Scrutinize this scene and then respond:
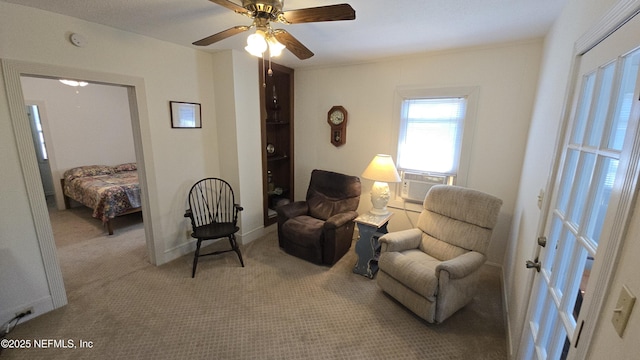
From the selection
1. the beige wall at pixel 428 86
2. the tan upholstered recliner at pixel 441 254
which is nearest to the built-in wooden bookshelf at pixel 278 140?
the beige wall at pixel 428 86

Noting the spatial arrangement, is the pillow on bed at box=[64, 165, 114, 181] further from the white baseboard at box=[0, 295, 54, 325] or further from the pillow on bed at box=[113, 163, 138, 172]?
the white baseboard at box=[0, 295, 54, 325]

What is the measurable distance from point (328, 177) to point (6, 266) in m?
3.01

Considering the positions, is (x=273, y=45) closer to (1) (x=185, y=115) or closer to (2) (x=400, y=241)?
(1) (x=185, y=115)

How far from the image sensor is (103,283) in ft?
8.37

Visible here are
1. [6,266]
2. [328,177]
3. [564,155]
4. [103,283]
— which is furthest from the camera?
[328,177]

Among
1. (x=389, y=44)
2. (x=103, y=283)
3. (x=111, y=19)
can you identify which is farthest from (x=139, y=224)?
(x=389, y=44)

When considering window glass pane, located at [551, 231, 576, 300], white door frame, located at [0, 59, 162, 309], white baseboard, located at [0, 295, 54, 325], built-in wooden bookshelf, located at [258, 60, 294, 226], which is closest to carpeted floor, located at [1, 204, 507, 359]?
white baseboard, located at [0, 295, 54, 325]

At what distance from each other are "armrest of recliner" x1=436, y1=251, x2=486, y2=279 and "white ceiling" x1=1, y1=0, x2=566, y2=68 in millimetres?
1862

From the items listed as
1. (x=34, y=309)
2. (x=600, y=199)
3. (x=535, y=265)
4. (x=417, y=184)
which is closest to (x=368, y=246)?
(x=417, y=184)

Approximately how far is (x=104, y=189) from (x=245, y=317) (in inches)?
126

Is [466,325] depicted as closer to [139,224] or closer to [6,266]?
[6,266]

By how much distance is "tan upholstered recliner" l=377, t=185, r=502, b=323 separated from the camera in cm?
197

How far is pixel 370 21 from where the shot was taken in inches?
80.0

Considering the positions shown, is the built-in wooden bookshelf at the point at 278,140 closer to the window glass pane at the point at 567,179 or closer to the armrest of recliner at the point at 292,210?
the armrest of recliner at the point at 292,210
